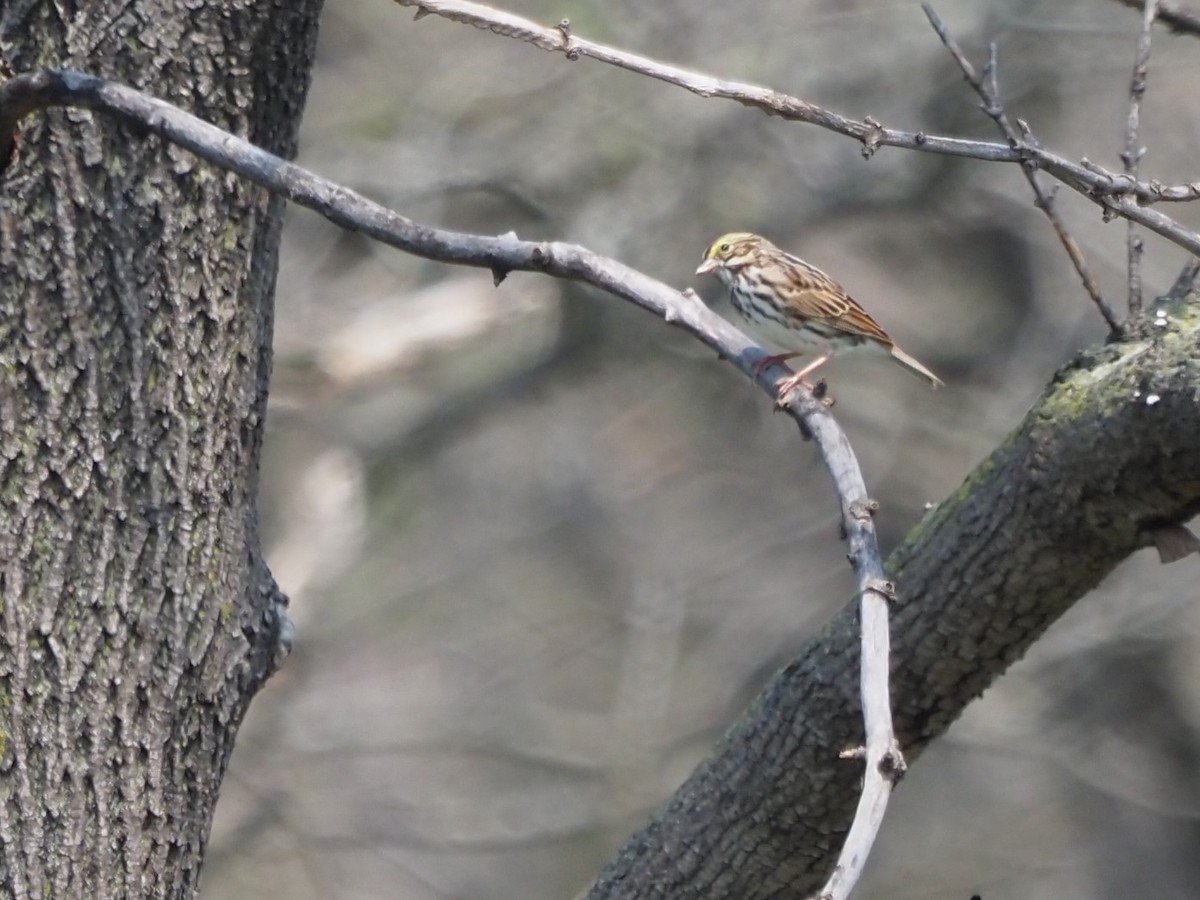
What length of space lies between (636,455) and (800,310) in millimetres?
6802

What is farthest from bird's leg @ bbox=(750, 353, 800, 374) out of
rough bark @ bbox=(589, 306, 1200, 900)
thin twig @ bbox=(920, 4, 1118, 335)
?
thin twig @ bbox=(920, 4, 1118, 335)

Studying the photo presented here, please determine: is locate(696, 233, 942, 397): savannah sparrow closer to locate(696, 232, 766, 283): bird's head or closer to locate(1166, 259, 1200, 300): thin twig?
locate(696, 232, 766, 283): bird's head

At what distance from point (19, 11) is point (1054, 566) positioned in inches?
66.3

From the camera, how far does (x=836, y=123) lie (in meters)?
1.89

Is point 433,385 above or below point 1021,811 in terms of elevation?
above

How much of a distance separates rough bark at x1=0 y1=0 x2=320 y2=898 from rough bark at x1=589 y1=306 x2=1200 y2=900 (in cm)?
83

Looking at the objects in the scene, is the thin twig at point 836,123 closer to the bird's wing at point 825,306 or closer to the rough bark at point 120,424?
the rough bark at point 120,424

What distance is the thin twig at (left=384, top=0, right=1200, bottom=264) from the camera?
184cm

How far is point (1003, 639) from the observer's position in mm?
2465

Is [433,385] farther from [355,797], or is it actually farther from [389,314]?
[355,797]

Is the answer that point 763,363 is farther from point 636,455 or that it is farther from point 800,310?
point 636,455

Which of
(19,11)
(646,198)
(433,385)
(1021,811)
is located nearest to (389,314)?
(433,385)

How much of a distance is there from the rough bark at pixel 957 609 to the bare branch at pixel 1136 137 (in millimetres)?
76

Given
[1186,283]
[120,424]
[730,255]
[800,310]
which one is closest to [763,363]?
[1186,283]
